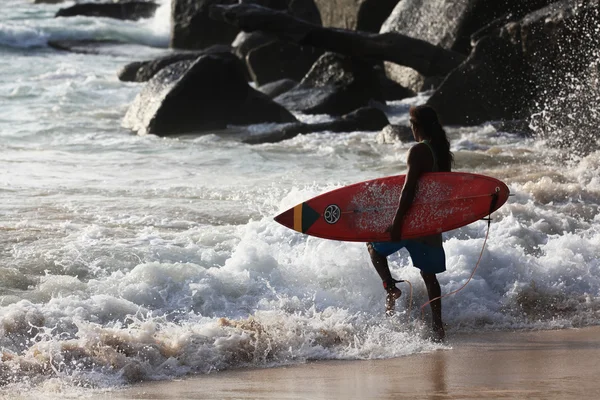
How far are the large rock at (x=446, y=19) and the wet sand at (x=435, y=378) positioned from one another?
10.6 metres

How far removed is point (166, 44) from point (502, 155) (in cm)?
1629

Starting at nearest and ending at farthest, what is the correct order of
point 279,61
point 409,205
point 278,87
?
point 409,205 → point 278,87 → point 279,61

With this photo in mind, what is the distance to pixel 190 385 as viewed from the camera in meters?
5.07

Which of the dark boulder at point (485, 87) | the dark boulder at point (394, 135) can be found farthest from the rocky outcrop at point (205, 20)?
the dark boulder at point (394, 135)

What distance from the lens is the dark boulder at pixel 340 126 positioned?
1337 cm

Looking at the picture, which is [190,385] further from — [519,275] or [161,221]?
[161,221]

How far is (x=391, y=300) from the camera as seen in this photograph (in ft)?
20.2

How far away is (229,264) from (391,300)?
1447 millimetres

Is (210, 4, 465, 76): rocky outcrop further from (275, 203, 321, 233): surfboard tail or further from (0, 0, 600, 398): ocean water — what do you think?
(275, 203, 321, 233): surfboard tail

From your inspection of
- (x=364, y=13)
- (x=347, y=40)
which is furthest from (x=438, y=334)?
(x=364, y=13)

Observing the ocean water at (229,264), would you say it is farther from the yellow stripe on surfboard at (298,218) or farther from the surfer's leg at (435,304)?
the yellow stripe on surfboard at (298,218)

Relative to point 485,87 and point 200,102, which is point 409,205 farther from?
point 485,87

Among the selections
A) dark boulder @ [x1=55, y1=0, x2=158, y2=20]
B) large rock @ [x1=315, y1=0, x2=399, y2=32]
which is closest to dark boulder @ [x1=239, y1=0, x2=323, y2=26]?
large rock @ [x1=315, y1=0, x2=399, y2=32]

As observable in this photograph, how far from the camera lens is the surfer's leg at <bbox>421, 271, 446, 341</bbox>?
595 cm
